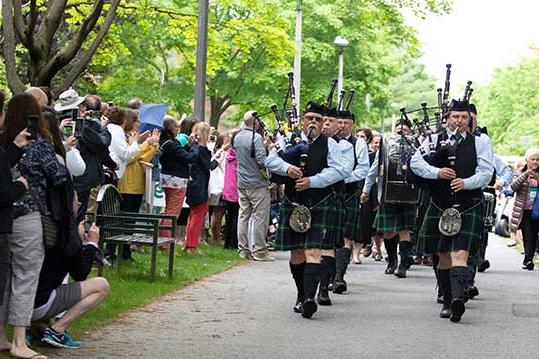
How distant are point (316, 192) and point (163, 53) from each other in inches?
1126

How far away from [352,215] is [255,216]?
340cm

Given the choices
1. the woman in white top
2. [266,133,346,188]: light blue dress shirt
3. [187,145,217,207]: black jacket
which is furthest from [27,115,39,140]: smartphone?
[187,145,217,207]: black jacket

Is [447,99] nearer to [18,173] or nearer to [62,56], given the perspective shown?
[62,56]

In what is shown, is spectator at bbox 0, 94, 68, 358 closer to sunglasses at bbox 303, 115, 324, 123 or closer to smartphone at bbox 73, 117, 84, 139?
smartphone at bbox 73, 117, 84, 139

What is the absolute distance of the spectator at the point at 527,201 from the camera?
19578mm

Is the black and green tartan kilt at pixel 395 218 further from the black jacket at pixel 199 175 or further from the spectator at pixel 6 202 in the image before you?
the spectator at pixel 6 202

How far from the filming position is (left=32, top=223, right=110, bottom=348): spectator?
8.59 metres

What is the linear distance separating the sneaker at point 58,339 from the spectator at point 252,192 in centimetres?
911

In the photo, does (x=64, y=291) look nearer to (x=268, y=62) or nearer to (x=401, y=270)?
(x=401, y=270)

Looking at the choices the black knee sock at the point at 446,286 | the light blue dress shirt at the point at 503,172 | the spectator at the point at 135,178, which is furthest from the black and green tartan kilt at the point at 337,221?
the light blue dress shirt at the point at 503,172

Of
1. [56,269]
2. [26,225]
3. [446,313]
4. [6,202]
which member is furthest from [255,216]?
[6,202]

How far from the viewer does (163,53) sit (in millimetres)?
39656

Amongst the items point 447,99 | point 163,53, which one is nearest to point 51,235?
point 447,99

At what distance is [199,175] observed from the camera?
57.4 feet
